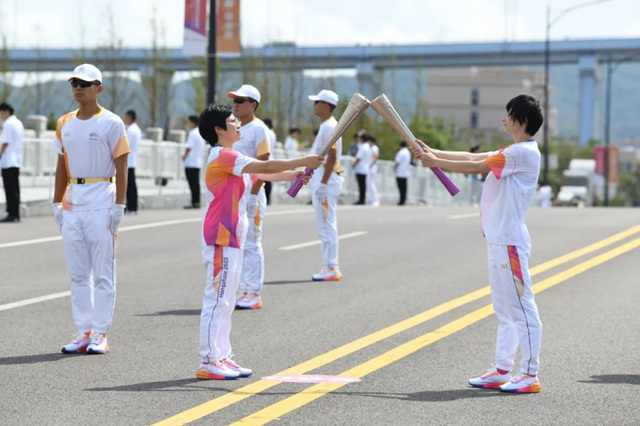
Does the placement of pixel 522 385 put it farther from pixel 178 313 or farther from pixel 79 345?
pixel 178 313

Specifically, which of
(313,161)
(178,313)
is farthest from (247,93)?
(313,161)

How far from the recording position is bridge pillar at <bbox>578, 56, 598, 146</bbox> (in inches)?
4075

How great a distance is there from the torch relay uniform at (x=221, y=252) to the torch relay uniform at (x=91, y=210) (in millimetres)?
1251

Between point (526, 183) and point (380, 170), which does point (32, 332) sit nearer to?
point (526, 183)

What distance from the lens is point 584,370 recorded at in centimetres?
896

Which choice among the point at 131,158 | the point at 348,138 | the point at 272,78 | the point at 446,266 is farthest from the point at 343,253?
the point at 348,138

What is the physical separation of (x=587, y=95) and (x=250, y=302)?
103 metres

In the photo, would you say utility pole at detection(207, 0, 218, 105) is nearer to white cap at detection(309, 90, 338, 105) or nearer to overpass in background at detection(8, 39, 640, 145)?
white cap at detection(309, 90, 338, 105)

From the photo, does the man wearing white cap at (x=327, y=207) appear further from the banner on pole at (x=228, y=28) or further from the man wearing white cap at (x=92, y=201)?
the banner on pole at (x=228, y=28)

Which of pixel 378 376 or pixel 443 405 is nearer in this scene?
pixel 443 405

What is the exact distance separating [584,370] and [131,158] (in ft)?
54.4

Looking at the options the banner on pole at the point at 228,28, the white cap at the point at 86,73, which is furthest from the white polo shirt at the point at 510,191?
the banner on pole at the point at 228,28

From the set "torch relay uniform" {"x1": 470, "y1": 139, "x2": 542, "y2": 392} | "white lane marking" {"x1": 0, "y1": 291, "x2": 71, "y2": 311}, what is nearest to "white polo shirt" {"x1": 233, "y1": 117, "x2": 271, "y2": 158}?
"white lane marking" {"x1": 0, "y1": 291, "x2": 71, "y2": 311}

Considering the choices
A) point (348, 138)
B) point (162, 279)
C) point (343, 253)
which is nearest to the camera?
point (162, 279)
